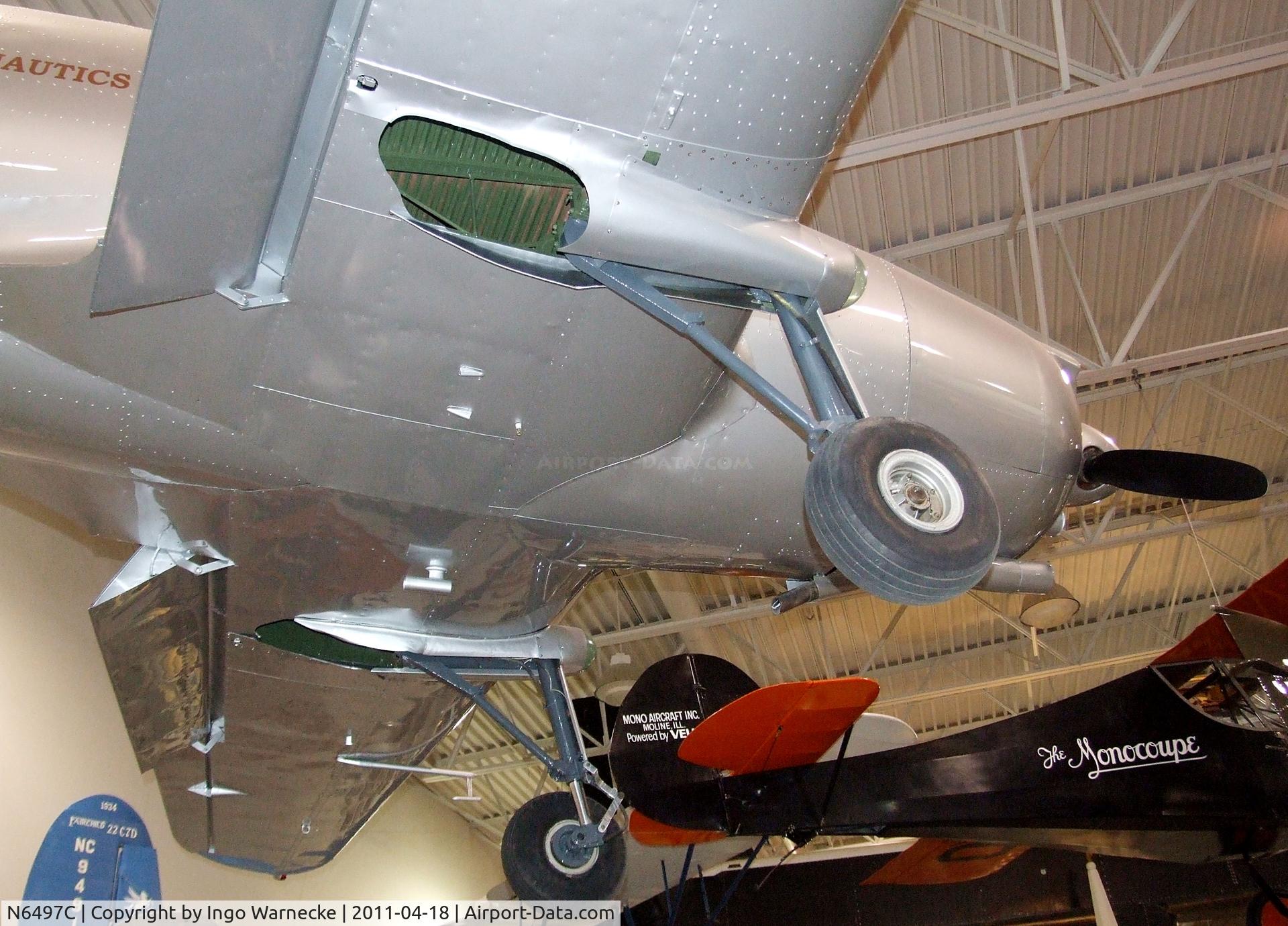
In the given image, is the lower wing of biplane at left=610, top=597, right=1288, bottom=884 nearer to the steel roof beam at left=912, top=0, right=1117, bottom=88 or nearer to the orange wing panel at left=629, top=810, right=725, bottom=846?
the orange wing panel at left=629, top=810, right=725, bottom=846

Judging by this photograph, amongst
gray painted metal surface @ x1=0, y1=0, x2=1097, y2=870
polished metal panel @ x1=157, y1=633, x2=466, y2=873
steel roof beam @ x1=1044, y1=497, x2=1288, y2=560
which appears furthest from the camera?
steel roof beam @ x1=1044, y1=497, x2=1288, y2=560

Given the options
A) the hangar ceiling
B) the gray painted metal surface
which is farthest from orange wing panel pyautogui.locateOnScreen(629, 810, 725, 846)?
the gray painted metal surface

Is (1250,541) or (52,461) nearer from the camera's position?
(52,461)

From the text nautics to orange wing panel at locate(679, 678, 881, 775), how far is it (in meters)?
1.68

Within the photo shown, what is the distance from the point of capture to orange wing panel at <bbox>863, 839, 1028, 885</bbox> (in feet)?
27.1

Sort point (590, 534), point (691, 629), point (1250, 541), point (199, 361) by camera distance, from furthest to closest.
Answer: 1. point (1250, 541)
2. point (691, 629)
3. point (590, 534)
4. point (199, 361)

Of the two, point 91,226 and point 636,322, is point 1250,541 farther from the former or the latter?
point 91,226

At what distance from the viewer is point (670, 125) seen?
2.66 meters

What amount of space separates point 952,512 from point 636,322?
1.23 meters

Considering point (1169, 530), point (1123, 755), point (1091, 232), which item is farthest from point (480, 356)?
point (1169, 530)

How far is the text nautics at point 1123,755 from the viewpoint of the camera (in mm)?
6309

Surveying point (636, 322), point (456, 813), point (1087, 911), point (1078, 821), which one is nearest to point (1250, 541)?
point (1087, 911)

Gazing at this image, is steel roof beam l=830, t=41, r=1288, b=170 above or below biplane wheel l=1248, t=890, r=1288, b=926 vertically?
above

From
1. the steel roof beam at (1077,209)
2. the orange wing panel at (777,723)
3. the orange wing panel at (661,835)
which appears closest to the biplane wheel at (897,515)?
the orange wing panel at (777,723)
